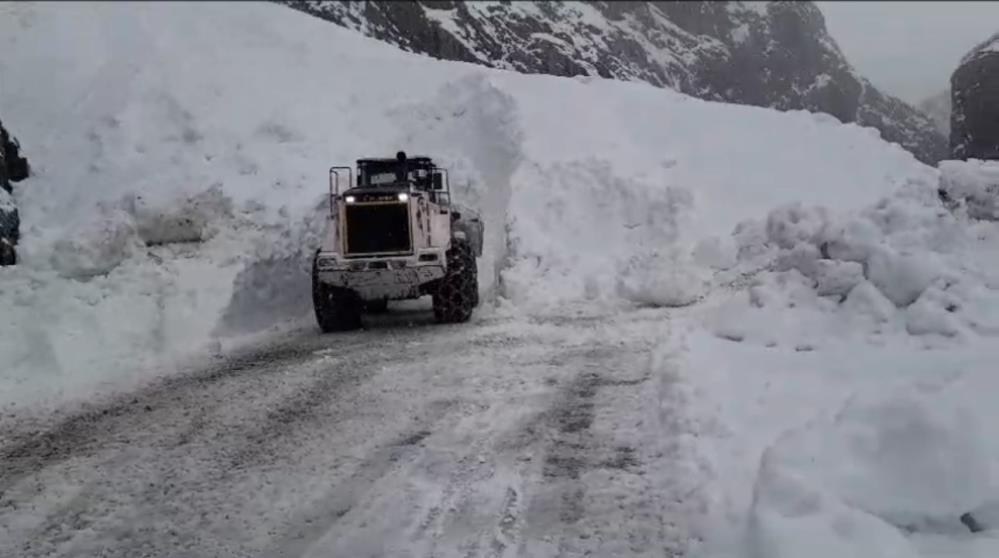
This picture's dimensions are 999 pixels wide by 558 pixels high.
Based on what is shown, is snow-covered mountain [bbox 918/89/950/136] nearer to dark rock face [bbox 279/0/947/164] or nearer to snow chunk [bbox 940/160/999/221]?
dark rock face [bbox 279/0/947/164]

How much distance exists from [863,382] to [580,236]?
29.0 ft

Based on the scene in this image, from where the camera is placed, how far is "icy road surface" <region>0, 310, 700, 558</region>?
4.52 metres

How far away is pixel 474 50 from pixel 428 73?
7508 mm

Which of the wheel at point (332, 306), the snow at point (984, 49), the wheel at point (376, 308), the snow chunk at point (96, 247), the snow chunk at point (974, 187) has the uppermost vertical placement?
the snow at point (984, 49)

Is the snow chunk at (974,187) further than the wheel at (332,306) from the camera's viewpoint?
No

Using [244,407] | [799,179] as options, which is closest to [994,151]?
[244,407]

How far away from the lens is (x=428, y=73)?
60.6 feet

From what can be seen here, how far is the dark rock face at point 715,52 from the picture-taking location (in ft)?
26.9

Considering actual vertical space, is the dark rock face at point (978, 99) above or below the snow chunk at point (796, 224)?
above

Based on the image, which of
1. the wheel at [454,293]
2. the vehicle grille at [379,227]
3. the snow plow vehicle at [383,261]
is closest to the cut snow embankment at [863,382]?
the wheel at [454,293]

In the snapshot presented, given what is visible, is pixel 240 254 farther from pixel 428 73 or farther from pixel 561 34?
pixel 428 73

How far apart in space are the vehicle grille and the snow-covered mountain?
19.4ft

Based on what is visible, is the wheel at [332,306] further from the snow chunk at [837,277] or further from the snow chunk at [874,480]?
the snow chunk at [874,480]

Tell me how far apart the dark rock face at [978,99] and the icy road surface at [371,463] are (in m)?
2.94
